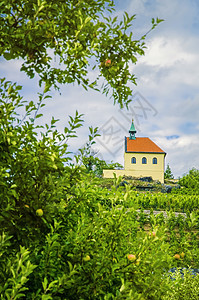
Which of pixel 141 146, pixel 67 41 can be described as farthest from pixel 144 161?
pixel 67 41

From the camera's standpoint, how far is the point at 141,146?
37.9m

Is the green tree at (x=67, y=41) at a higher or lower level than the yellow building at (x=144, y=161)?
lower

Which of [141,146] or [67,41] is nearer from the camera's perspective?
[67,41]

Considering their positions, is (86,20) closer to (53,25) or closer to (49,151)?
(53,25)

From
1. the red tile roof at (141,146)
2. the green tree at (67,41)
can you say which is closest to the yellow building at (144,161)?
the red tile roof at (141,146)

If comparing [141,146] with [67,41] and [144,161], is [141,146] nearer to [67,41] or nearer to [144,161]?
[144,161]

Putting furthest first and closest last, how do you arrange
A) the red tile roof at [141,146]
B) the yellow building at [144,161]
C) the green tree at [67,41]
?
1. the red tile roof at [141,146]
2. the yellow building at [144,161]
3. the green tree at [67,41]

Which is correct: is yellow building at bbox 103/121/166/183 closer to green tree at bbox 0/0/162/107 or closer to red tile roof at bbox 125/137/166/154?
red tile roof at bbox 125/137/166/154

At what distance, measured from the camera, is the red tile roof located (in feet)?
123

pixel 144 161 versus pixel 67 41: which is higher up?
pixel 144 161

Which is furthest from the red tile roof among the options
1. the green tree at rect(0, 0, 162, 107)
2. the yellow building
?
the green tree at rect(0, 0, 162, 107)

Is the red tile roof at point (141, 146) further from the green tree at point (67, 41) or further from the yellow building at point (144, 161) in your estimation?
the green tree at point (67, 41)

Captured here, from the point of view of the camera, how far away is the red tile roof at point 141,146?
3747cm

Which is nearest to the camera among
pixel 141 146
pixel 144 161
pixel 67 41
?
pixel 67 41
